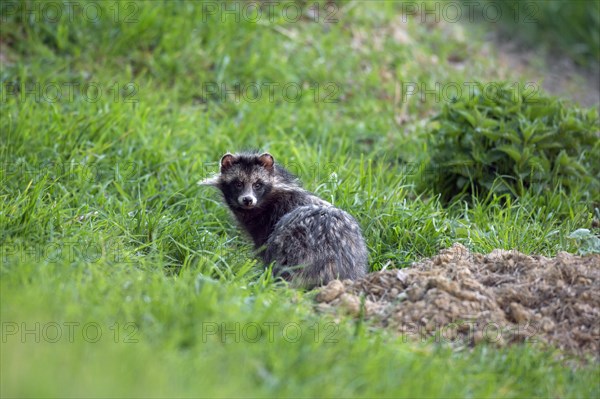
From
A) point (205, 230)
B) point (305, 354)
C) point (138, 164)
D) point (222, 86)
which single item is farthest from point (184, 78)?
point (305, 354)

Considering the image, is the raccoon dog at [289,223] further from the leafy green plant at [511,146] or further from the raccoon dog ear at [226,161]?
the leafy green plant at [511,146]

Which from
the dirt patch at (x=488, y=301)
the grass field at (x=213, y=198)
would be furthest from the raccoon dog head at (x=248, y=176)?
the dirt patch at (x=488, y=301)

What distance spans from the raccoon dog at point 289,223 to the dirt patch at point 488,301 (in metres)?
0.36

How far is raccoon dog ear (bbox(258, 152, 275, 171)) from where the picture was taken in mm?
7554

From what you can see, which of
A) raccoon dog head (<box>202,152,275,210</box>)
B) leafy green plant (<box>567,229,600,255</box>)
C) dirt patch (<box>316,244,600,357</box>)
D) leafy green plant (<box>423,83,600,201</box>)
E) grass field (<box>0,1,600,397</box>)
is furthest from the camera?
leafy green plant (<box>423,83,600,201</box>)

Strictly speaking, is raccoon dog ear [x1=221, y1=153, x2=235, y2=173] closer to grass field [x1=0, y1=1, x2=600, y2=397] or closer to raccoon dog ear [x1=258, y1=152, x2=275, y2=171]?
raccoon dog ear [x1=258, y1=152, x2=275, y2=171]

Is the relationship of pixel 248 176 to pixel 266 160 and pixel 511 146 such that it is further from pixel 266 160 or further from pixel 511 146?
pixel 511 146

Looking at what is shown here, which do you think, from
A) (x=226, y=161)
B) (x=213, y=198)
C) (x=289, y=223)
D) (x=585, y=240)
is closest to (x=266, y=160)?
(x=226, y=161)

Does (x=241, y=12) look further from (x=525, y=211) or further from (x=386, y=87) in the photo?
(x=525, y=211)

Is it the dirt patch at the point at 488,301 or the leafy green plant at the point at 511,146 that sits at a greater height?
the leafy green plant at the point at 511,146

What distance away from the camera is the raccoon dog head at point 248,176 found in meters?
7.53

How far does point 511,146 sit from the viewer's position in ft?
28.2

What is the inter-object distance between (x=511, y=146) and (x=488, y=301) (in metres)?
2.99

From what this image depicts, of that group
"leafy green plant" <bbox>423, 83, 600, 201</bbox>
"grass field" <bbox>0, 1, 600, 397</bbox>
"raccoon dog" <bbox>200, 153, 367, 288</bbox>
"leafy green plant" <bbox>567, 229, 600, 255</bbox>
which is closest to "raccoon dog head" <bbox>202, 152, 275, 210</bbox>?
"raccoon dog" <bbox>200, 153, 367, 288</bbox>
